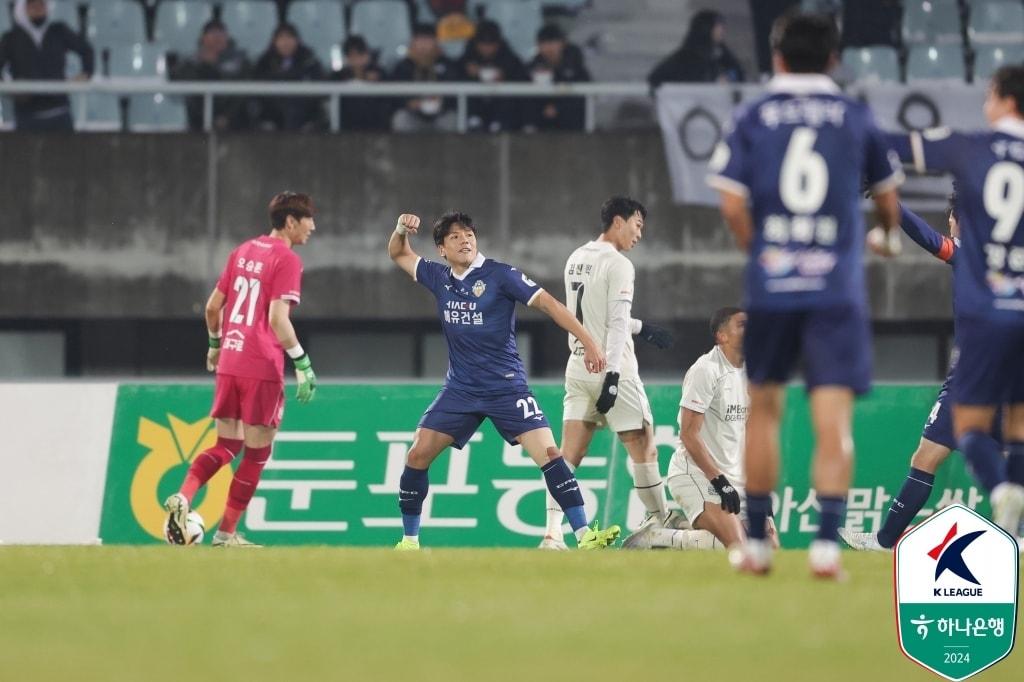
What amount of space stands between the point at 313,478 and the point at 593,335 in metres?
3.08

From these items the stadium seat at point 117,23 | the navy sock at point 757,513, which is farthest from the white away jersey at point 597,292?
the stadium seat at point 117,23

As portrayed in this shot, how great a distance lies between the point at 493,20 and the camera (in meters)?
20.3

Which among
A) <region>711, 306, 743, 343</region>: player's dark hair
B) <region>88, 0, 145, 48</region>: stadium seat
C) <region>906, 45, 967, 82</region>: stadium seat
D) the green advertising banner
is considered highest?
<region>88, 0, 145, 48</region>: stadium seat

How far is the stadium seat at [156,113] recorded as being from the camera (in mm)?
18969

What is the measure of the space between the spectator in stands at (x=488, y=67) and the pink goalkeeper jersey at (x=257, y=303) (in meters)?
6.97

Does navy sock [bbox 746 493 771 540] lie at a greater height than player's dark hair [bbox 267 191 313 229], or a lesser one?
lesser

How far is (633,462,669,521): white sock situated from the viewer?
12547 millimetres

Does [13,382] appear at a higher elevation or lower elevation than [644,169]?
lower

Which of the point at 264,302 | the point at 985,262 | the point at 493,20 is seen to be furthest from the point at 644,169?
the point at 985,262

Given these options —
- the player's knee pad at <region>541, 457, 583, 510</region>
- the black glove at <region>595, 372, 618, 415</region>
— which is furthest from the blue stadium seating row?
the player's knee pad at <region>541, 457, 583, 510</region>

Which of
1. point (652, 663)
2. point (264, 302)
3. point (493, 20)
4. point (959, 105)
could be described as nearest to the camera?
point (652, 663)

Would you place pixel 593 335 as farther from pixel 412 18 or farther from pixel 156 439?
pixel 412 18

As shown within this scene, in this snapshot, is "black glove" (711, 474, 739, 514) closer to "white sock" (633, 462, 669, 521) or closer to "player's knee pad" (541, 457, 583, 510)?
"player's knee pad" (541, 457, 583, 510)

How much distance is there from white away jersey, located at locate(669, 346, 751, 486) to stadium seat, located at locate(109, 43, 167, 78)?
936 centimetres
